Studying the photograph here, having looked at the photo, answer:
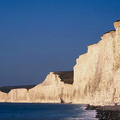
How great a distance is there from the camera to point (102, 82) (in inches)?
1732

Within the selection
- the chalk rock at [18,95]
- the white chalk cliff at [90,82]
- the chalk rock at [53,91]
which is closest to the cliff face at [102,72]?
the white chalk cliff at [90,82]

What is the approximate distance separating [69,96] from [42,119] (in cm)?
4491

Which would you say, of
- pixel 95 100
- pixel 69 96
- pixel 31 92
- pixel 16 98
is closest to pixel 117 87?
pixel 95 100

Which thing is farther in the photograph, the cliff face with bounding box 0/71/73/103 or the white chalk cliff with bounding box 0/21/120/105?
the cliff face with bounding box 0/71/73/103

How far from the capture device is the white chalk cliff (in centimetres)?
3916

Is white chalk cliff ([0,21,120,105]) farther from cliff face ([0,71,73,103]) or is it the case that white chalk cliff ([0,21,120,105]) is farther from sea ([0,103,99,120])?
sea ([0,103,99,120])

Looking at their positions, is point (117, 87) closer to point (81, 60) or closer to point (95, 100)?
point (95, 100)

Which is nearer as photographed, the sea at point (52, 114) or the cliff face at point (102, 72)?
the sea at point (52, 114)

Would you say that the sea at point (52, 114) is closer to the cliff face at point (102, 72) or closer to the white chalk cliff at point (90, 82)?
the cliff face at point (102, 72)

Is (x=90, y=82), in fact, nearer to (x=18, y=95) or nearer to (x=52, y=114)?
(x=52, y=114)

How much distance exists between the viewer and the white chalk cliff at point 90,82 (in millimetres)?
39156

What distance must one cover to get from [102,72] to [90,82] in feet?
39.3

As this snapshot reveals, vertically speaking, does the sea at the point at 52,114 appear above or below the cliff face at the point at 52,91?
below

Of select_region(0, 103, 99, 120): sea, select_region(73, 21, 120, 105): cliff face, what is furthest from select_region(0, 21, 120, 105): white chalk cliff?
select_region(0, 103, 99, 120): sea
